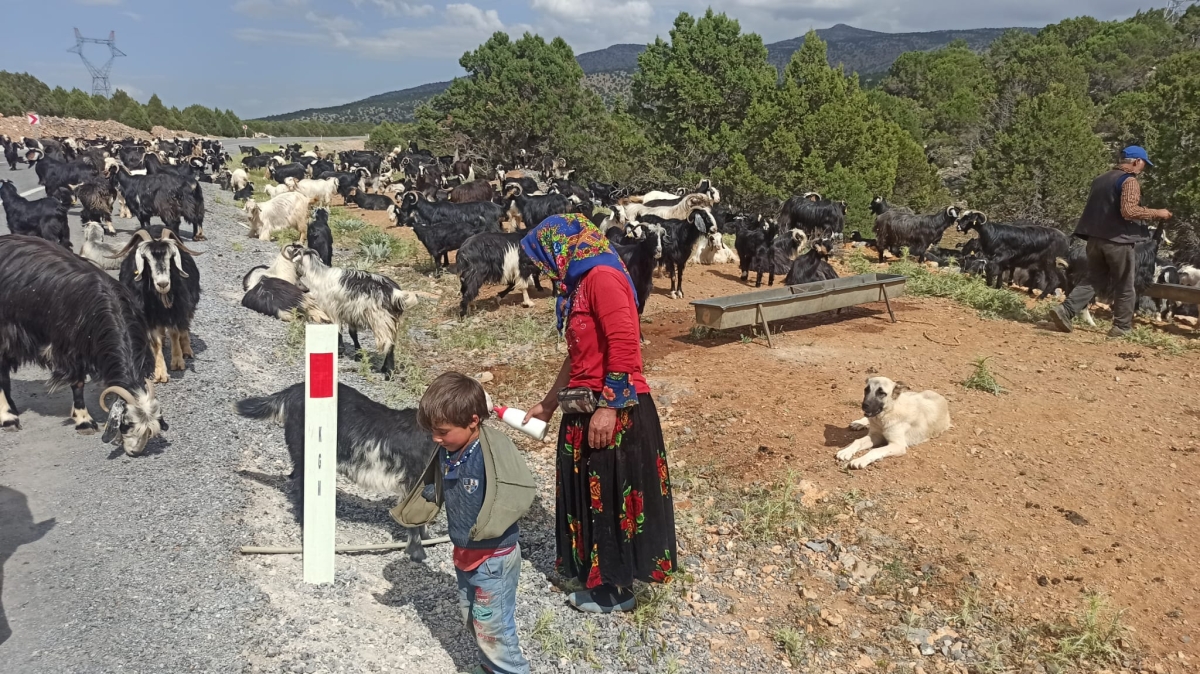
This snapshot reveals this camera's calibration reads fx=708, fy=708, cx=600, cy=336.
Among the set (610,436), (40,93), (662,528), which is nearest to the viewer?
(610,436)

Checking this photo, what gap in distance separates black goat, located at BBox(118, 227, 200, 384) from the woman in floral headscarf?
14.4ft

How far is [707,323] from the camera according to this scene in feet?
26.5

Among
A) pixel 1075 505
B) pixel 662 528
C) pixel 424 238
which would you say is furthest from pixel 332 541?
pixel 424 238

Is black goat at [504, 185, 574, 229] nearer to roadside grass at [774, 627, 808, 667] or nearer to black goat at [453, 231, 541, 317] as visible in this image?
black goat at [453, 231, 541, 317]

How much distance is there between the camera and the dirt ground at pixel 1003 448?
4039mm

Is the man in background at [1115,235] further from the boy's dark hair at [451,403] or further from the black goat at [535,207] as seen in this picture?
the black goat at [535,207]

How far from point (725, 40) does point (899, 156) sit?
7.41 meters

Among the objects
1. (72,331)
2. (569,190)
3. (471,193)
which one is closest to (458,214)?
(471,193)

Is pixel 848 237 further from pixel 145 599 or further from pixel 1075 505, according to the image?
pixel 145 599

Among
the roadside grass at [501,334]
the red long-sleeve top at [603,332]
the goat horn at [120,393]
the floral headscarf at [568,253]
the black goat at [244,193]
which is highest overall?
the black goat at [244,193]

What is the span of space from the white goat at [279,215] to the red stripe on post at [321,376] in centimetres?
1256

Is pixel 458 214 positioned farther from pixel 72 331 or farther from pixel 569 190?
pixel 72 331

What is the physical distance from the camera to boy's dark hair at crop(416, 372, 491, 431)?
8.80 feet

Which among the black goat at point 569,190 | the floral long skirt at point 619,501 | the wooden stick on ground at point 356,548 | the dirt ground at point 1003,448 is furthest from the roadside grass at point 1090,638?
the black goat at point 569,190
